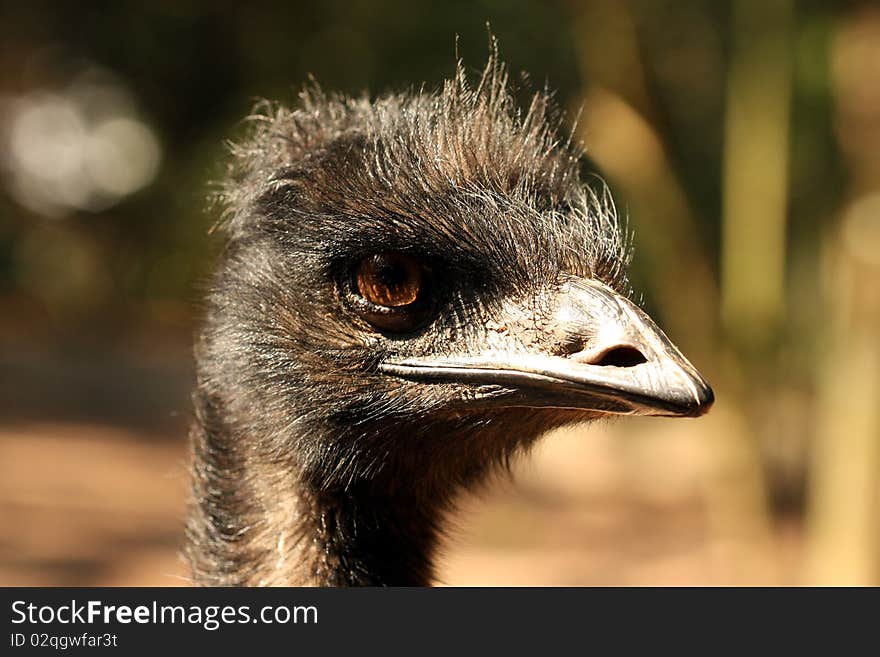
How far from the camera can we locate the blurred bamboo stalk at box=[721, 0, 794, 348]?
17.6 ft

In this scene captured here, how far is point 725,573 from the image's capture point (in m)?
5.86

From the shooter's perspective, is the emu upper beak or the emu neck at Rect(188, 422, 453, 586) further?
the emu neck at Rect(188, 422, 453, 586)

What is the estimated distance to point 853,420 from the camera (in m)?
5.15

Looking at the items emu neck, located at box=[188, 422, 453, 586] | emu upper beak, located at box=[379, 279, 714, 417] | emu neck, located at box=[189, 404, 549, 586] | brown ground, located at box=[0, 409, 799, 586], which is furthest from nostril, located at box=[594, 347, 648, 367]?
brown ground, located at box=[0, 409, 799, 586]

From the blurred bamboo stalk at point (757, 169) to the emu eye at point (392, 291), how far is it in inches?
152

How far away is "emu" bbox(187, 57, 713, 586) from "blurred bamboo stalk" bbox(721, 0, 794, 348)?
3.31 meters

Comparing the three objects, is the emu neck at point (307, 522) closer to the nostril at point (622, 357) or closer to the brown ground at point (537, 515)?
the nostril at point (622, 357)

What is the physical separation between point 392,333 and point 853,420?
370 cm

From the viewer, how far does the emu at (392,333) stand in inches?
77.7

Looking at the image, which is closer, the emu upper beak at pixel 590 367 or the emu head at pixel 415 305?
the emu upper beak at pixel 590 367

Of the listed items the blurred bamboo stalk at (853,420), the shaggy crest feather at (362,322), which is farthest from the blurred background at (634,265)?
the shaggy crest feather at (362,322)

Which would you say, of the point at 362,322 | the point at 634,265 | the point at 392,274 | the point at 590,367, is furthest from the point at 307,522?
the point at 634,265

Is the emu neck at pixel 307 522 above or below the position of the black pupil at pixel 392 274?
below

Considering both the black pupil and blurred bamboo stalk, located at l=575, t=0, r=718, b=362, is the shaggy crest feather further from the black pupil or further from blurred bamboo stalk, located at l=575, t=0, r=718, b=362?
blurred bamboo stalk, located at l=575, t=0, r=718, b=362
